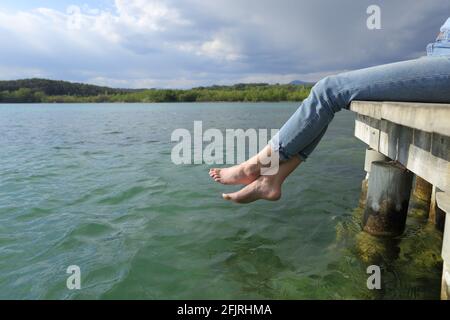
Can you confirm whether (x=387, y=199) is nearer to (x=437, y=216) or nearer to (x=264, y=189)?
(x=437, y=216)

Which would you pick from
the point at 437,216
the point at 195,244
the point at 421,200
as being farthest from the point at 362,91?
the point at 421,200

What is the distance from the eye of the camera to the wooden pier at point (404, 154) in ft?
7.38

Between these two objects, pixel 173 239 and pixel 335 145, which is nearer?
pixel 173 239

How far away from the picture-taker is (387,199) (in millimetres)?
4465

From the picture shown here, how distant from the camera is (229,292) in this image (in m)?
3.42

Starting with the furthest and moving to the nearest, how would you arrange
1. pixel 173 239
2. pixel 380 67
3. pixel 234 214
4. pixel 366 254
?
pixel 234 214, pixel 173 239, pixel 366 254, pixel 380 67

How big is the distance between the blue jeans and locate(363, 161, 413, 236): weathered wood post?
66.1 inches

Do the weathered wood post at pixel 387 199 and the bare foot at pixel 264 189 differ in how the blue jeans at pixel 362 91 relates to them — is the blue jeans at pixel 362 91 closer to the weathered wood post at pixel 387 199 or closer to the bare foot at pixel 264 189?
the bare foot at pixel 264 189

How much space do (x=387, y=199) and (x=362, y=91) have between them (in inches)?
82.7

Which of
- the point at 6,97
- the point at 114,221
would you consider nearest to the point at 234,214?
the point at 114,221

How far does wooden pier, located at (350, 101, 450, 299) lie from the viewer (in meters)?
2.25

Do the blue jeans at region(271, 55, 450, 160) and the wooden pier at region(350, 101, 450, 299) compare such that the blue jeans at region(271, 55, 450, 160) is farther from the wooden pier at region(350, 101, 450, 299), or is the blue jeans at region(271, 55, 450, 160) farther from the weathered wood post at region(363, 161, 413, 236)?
the weathered wood post at region(363, 161, 413, 236)

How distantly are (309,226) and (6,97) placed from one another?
11636 centimetres
